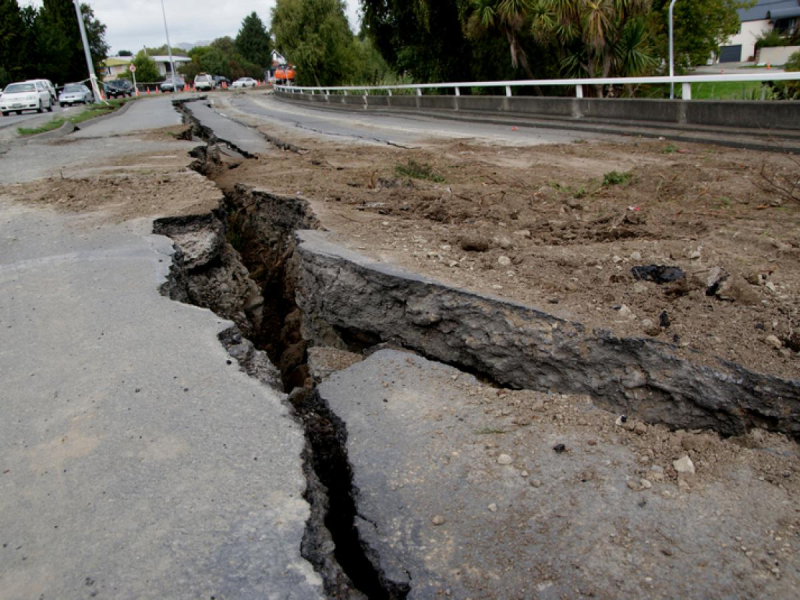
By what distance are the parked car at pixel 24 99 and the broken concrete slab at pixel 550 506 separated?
114 feet

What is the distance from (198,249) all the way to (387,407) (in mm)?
3231

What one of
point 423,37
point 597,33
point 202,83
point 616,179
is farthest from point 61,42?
point 616,179

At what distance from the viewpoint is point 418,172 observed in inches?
304

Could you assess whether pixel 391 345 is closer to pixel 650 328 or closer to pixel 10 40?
pixel 650 328

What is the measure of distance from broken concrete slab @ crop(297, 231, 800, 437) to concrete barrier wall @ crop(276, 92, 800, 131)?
752 centimetres

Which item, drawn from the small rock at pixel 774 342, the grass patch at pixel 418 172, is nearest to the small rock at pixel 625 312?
the small rock at pixel 774 342

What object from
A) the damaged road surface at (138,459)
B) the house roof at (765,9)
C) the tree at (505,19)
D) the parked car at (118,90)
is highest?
the house roof at (765,9)

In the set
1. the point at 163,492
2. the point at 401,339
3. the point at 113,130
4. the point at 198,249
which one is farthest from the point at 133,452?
the point at 113,130

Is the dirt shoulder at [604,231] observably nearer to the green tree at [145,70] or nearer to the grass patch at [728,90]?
the grass patch at [728,90]

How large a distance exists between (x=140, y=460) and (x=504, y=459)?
4.76ft

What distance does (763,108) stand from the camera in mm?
9039

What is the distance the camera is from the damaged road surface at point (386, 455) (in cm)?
196

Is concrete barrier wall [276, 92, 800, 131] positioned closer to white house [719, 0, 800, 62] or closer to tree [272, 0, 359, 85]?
tree [272, 0, 359, 85]

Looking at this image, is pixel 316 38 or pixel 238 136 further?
pixel 316 38
